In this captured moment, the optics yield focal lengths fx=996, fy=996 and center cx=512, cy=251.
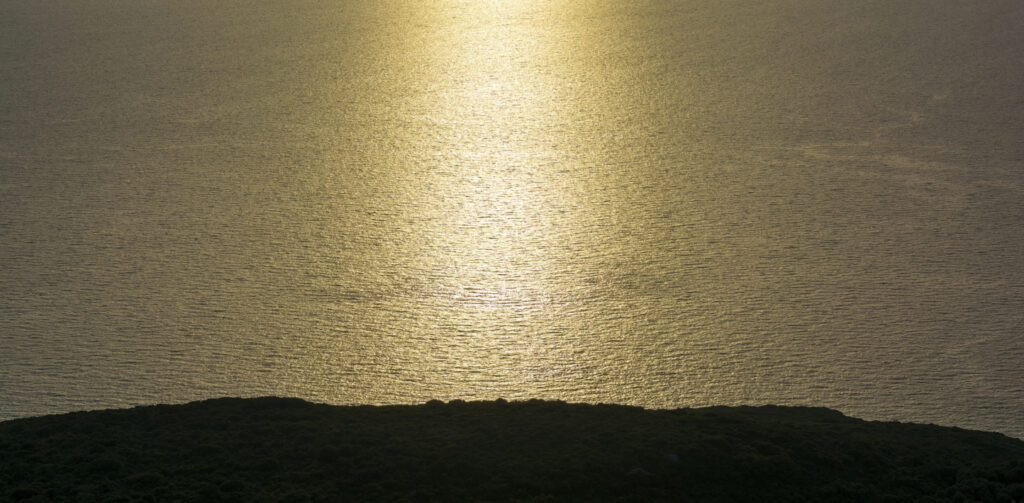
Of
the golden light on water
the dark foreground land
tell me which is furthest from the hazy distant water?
the dark foreground land

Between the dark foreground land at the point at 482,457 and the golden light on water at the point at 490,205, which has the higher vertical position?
the golden light on water at the point at 490,205

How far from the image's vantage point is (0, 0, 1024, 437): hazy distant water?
1.74m

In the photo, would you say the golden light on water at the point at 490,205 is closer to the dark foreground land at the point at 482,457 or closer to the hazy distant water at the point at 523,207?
the hazy distant water at the point at 523,207

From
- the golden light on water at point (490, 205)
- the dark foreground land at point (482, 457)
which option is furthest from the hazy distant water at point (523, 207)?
the dark foreground land at point (482, 457)

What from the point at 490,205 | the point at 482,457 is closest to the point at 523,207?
the point at 490,205

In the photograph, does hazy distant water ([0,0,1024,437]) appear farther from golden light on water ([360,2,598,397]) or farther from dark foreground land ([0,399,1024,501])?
dark foreground land ([0,399,1024,501])

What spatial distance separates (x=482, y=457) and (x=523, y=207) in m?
1.45

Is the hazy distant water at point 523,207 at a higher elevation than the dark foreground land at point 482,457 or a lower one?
higher

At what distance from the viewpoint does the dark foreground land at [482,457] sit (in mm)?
976

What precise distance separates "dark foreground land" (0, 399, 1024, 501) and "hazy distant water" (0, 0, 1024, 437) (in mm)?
463

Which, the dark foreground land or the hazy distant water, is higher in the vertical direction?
the hazy distant water

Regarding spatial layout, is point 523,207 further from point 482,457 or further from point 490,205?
point 482,457

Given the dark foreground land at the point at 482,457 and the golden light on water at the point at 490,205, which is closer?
the dark foreground land at the point at 482,457

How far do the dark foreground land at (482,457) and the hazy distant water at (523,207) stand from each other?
1.52ft
